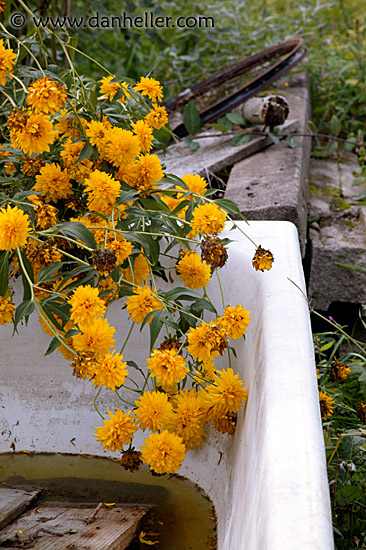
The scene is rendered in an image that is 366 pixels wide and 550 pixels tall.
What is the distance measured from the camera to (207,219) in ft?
3.74

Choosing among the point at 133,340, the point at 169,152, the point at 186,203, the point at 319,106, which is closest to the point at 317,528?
the point at 186,203

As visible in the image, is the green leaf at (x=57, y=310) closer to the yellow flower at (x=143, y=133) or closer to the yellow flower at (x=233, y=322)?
the yellow flower at (x=233, y=322)

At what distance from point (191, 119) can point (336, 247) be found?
839 millimetres

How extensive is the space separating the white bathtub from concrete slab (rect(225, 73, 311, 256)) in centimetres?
41

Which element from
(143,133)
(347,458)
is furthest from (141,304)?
(347,458)

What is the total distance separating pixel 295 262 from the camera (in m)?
1.26

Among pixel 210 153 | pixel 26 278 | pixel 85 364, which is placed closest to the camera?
pixel 85 364

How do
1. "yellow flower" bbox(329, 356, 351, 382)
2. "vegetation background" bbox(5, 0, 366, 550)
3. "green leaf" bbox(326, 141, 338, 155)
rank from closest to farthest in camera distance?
1. "yellow flower" bbox(329, 356, 351, 382)
2. "green leaf" bbox(326, 141, 338, 155)
3. "vegetation background" bbox(5, 0, 366, 550)

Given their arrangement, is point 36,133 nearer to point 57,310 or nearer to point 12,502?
point 57,310

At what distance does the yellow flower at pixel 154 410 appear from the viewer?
110 centimetres

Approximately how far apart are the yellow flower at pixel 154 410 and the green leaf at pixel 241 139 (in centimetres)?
149

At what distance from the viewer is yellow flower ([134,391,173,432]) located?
1.10 meters

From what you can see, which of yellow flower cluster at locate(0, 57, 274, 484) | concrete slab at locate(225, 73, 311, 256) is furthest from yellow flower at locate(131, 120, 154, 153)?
concrete slab at locate(225, 73, 311, 256)

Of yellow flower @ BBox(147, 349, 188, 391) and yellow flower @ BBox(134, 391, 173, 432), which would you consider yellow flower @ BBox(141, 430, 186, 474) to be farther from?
yellow flower @ BBox(147, 349, 188, 391)
